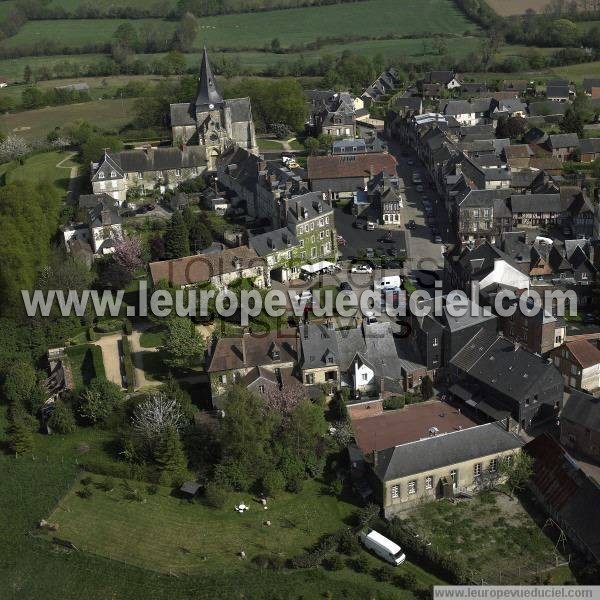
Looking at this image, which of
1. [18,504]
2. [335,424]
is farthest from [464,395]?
[18,504]

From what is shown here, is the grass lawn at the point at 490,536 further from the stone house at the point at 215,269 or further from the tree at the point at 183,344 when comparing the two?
the stone house at the point at 215,269

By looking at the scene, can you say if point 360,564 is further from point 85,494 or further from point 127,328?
point 127,328

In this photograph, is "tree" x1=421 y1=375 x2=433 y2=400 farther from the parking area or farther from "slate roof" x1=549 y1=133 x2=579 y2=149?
"slate roof" x1=549 y1=133 x2=579 y2=149

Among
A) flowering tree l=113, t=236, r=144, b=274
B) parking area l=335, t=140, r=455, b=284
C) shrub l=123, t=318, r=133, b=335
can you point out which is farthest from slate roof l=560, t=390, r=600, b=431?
flowering tree l=113, t=236, r=144, b=274

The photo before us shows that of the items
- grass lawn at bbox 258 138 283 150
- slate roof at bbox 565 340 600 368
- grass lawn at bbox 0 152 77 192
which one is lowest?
grass lawn at bbox 258 138 283 150

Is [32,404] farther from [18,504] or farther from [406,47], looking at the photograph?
[406,47]

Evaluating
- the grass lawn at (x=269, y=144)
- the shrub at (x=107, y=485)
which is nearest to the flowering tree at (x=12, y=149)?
the grass lawn at (x=269, y=144)

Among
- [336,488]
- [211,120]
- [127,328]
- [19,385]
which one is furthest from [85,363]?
[211,120]
